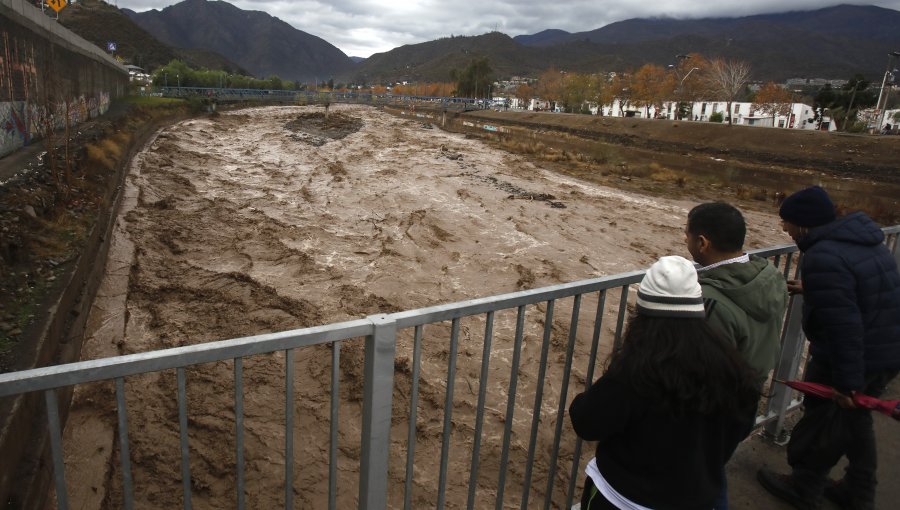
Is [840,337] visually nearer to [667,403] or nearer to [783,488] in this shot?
[783,488]

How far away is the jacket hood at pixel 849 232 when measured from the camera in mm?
2766

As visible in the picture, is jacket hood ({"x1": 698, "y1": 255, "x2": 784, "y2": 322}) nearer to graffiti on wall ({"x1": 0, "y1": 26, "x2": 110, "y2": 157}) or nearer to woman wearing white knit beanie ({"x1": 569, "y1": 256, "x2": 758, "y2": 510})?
woman wearing white knit beanie ({"x1": 569, "y1": 256, "x2": 758, "y2": 510})

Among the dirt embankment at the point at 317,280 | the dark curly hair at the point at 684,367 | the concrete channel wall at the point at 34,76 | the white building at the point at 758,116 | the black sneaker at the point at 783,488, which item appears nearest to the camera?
the dark curly hair at the point at 684,367

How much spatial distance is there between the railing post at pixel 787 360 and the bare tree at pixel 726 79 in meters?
61.0

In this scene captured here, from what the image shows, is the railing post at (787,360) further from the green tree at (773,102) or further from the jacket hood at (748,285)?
the green tree at (773,102)

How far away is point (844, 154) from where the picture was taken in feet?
109

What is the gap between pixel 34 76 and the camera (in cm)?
1831

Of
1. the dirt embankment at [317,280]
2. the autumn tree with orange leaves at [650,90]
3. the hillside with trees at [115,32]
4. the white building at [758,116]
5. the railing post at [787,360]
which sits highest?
the hillside with trees at [115,32]

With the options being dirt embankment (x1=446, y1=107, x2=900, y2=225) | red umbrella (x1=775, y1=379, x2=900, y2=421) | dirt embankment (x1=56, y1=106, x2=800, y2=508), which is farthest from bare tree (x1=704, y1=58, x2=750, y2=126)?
red umbrella (x1=775, y1=379, x2=900, y2=421)

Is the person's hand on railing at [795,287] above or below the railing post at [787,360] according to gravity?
above

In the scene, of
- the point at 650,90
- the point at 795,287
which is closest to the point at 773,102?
the point at 650,90

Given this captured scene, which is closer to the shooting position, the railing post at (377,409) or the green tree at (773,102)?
the railing post at (377,409)

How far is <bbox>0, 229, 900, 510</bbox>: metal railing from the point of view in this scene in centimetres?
156

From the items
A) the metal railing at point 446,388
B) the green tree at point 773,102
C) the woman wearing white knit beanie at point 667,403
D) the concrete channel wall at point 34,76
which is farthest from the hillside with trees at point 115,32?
the woman wearing white knit beanie at point 667,403
